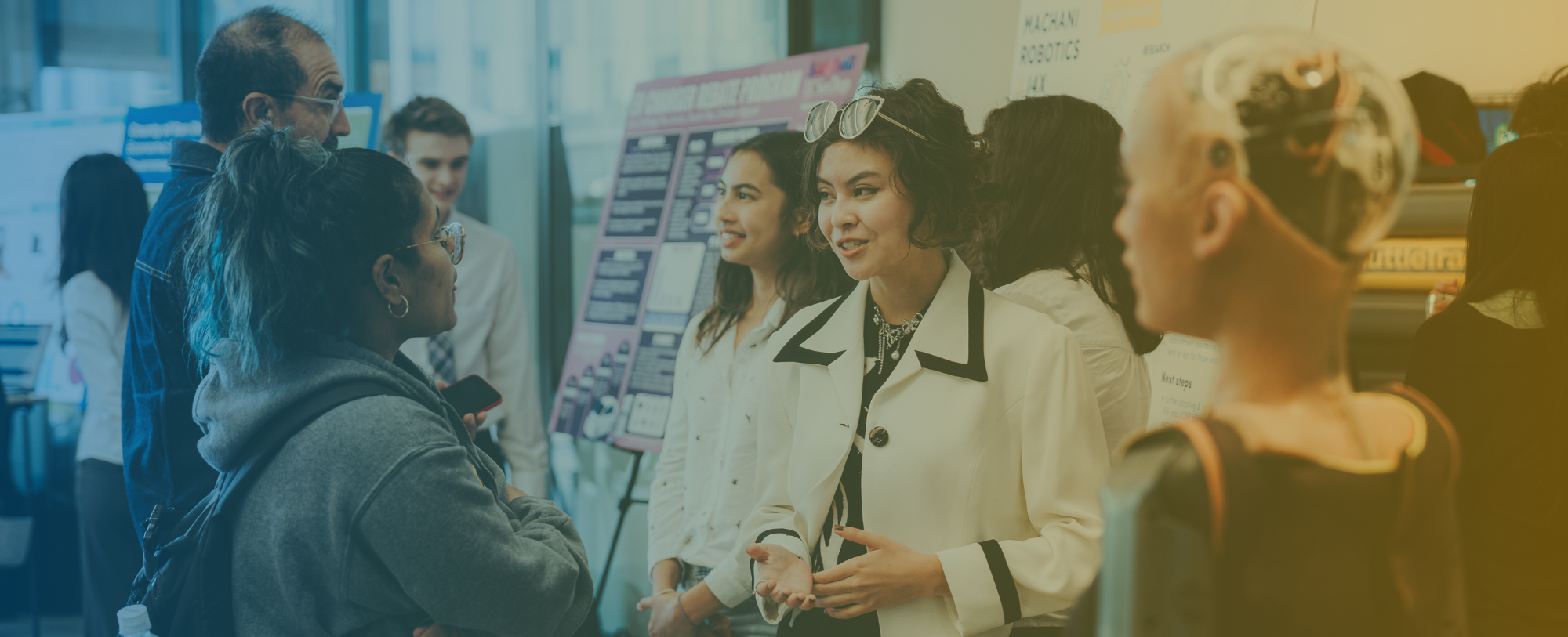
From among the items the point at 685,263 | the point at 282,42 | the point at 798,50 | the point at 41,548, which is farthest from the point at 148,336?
the point at 41,548

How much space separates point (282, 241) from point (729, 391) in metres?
1.17

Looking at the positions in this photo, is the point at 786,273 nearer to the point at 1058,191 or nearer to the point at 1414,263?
the point at 1058,191

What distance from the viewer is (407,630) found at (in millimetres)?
1215

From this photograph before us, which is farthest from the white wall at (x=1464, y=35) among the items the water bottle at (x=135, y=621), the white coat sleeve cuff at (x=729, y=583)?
the water bottle at (x=135, y=621)

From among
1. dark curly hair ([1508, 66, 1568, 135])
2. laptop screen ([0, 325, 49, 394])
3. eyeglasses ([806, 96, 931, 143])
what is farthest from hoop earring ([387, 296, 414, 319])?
laptop screen ([0, 325, 49, 394])

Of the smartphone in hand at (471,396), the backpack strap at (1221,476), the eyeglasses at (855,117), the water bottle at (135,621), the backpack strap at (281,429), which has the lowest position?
the water bottle at (135,621)

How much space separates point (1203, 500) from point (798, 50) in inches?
148

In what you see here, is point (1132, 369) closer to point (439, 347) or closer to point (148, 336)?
point (148, 336)

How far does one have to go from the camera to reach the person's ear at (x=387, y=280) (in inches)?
50.4

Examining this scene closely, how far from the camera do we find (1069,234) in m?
1.79

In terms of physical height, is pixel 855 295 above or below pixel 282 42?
below

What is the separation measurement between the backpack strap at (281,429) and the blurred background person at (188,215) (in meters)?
0.53

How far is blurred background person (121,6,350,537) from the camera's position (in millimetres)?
1663

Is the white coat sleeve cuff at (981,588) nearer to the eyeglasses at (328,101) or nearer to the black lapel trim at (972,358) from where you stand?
the black lapel trim at (972,358)
